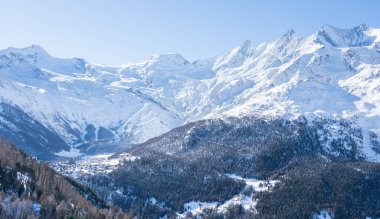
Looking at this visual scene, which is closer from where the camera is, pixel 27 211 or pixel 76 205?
pixel 27 211

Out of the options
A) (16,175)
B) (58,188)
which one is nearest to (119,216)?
(58,188)

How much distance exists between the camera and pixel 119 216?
200m

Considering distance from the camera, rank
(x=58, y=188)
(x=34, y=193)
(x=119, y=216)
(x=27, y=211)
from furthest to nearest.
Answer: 1. (x=119, y=216)
2. (x=58, y=188)
3. (x=34, y=193)
4. (x=27, y=211)

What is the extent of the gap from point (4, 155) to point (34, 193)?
125 ft

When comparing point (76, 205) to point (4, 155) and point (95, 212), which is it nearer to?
point (95, 212)

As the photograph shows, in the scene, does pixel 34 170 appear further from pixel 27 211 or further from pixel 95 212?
pixel 27 211

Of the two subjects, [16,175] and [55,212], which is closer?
[55,212]

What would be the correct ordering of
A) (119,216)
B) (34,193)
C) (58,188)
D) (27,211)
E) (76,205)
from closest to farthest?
(27,211) < (34,193) < (76,205) < (58,188) < (119,216)

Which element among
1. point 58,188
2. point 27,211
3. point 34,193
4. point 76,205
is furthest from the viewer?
point 58,188

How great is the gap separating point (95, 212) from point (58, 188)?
20.7 m

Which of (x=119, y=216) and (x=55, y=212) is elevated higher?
(x=55, y=212)

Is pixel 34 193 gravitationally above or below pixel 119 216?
above

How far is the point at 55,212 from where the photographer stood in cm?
14675

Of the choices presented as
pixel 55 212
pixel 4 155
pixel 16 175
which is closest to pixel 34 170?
pixel 4 155
